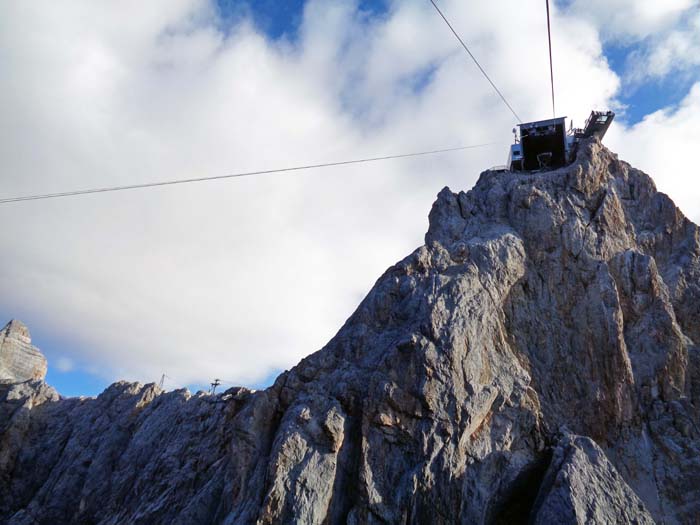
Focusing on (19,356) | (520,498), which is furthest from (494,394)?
(19,356)

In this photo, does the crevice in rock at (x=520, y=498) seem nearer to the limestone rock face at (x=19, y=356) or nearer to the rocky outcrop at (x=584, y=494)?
the rocky outcrop at (x=584, y=494)

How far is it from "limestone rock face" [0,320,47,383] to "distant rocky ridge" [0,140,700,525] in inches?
1106

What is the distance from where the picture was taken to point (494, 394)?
2208cm

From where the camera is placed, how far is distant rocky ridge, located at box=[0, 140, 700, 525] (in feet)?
64.6

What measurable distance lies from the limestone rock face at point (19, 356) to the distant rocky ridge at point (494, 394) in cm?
2808

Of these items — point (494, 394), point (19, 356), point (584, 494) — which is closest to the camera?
point (584, 494)

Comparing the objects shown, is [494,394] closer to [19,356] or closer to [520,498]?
[520,498]

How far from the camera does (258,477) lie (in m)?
21.7

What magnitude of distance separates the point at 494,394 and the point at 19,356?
5827 centimetres

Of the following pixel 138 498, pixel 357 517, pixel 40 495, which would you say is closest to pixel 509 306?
pixel 357 517

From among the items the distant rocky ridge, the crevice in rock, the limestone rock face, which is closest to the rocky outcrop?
the distant rocky ridge

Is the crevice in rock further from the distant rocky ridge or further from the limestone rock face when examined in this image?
the limestone rock face

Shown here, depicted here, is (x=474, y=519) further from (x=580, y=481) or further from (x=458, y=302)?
(x=458, y=302)

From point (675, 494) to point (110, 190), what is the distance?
2899 cm
